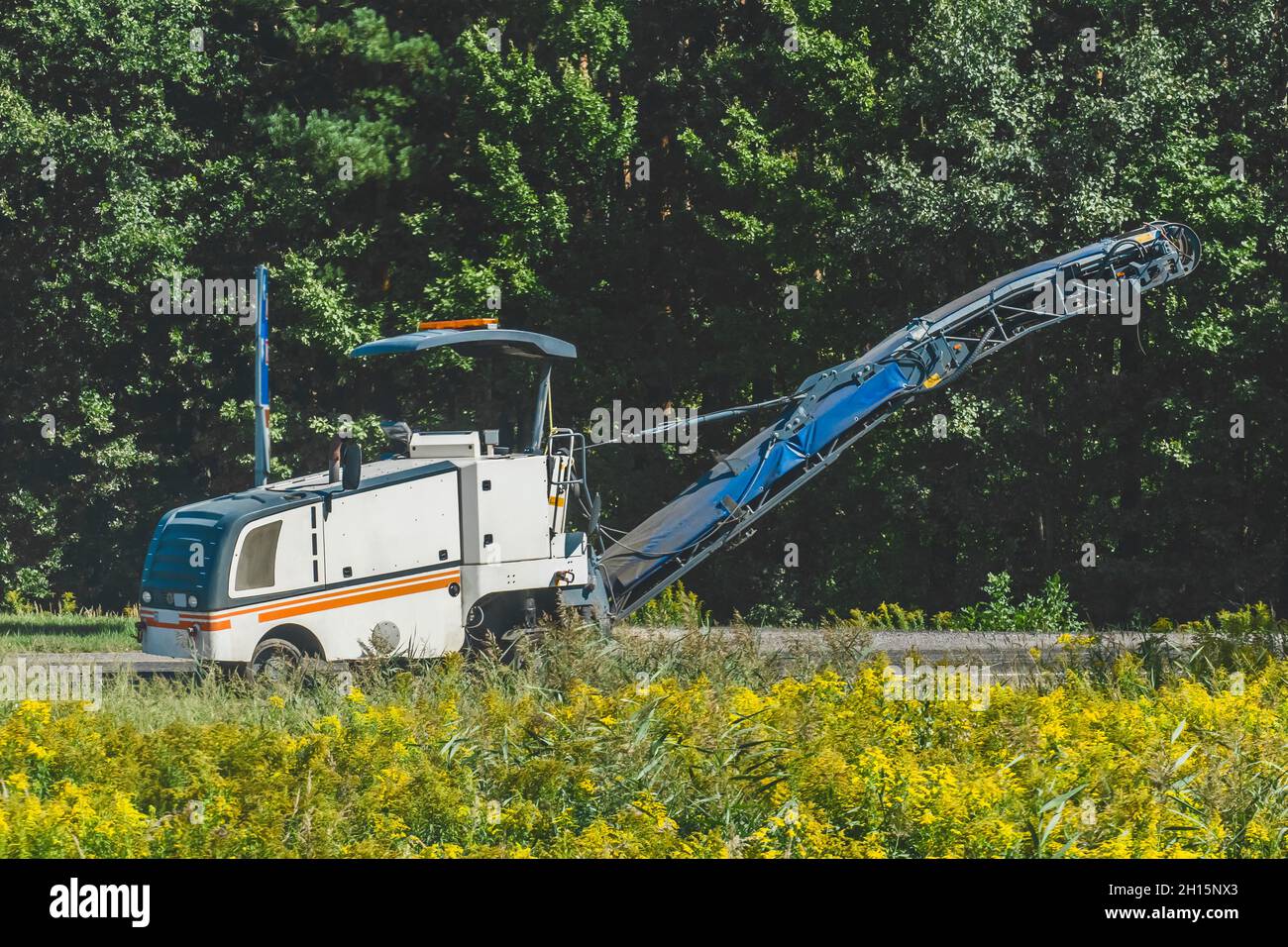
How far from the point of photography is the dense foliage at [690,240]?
25.7m

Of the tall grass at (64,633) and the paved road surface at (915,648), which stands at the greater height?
the tall grass at (64,633)

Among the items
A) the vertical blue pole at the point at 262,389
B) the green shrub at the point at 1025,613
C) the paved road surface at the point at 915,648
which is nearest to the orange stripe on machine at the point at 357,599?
the paved road surface at the point at 915,648

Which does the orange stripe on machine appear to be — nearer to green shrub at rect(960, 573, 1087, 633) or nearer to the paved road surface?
the paved road surface

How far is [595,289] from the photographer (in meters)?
29.8

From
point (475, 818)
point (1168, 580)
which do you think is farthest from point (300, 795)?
point (1168, 580)

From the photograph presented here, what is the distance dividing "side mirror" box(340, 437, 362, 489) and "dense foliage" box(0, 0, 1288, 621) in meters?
12.2

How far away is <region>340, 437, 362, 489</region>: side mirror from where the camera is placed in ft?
46.0

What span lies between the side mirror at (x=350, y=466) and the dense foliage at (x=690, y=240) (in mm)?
12192

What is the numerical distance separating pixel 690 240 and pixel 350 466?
17.2 m

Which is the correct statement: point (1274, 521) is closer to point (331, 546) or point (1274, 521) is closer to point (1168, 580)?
point (1168, 580)

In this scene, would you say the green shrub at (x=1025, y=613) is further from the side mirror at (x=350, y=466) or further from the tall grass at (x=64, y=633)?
the tall grass at (x=64, y=633)

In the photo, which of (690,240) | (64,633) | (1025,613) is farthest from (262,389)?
(1025,613)

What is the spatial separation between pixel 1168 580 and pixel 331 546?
55.0ft

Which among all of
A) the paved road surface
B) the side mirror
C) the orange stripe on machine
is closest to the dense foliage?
the paved road surface
